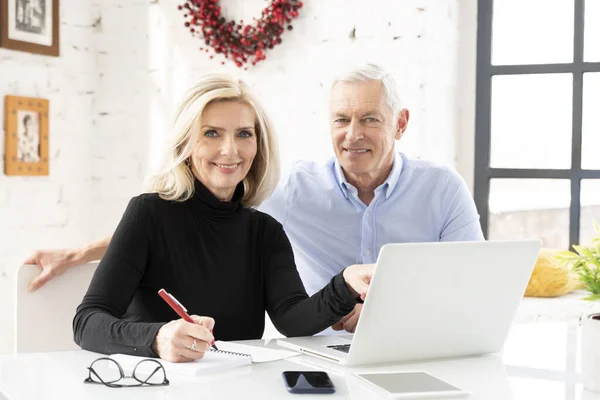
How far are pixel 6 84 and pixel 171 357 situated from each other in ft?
7.45

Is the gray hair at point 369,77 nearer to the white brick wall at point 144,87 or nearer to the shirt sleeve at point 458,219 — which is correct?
the shirt sleeve at point 458,219

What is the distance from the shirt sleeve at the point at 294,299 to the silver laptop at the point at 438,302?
5.1 inches

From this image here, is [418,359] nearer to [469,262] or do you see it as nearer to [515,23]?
[469,262]

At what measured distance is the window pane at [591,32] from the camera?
293 cm

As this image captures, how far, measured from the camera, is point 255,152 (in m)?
1.89

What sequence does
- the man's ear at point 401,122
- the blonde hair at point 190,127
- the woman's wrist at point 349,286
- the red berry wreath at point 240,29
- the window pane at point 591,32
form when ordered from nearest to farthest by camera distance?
the woman's wrist at point 349,286
the blonde hair at point 190,127
the man's ear at point 401,122
the window pane at point 591,32
the red berry wreath at point 240,29

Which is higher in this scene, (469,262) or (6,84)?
(6,84)

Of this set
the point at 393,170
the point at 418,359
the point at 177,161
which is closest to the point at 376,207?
the point at 393,170

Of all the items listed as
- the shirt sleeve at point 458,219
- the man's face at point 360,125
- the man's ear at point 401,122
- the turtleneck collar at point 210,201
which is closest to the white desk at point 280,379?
the turtleneck collar at point 210,201

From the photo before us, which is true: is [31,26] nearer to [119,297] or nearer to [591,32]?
[119,297]

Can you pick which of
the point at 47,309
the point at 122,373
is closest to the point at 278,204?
the point at 47,309

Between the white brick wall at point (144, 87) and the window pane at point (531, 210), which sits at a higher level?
the white brick wall at point (144, 87)

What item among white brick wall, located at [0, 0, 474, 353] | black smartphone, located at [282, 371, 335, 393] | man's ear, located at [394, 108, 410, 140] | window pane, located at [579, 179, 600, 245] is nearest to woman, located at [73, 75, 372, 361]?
black smartphone, located at [282, 371, 335, 393]

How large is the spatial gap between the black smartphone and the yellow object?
5.68 feet
